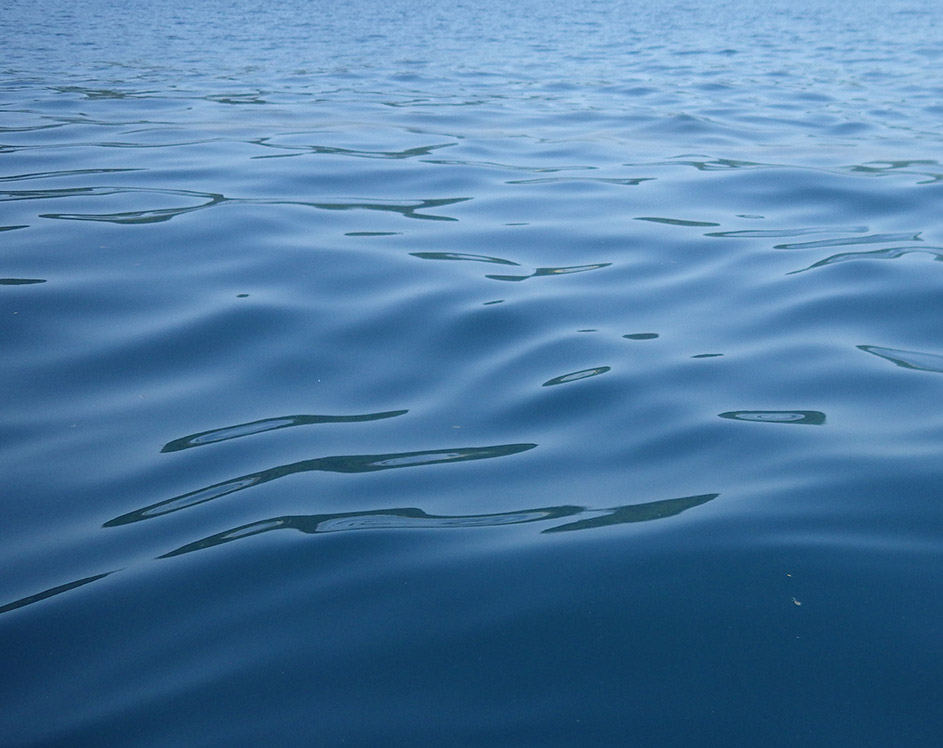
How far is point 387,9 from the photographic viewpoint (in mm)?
18141

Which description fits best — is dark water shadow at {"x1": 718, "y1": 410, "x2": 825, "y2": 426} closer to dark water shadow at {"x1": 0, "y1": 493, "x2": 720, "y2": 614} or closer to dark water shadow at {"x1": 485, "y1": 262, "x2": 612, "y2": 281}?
dark water shadow at {"x1": 0, "y1": 493, "x2": 720, "y2": 614}

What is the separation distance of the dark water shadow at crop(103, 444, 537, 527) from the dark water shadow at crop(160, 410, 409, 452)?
0.24 m

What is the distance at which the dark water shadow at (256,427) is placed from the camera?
2742mm

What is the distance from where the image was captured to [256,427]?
283cm

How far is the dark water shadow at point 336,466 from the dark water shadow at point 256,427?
24 cm

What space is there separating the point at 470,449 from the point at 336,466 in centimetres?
37

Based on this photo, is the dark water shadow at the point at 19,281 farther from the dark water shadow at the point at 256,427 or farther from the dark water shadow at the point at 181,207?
the dark water shadow at the point at 256,427

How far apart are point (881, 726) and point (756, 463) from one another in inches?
37.3

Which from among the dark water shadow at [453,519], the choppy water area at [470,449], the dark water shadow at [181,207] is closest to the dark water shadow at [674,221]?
the choppy water area at [470,449]

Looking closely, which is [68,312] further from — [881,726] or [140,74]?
[140,74]

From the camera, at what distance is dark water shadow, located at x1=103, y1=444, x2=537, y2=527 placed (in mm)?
2447

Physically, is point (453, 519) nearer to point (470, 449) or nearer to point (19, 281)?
point (470, 449)

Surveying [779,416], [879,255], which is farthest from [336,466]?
[879,255]

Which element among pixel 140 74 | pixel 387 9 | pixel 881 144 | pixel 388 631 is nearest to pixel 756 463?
pixel 388 631
